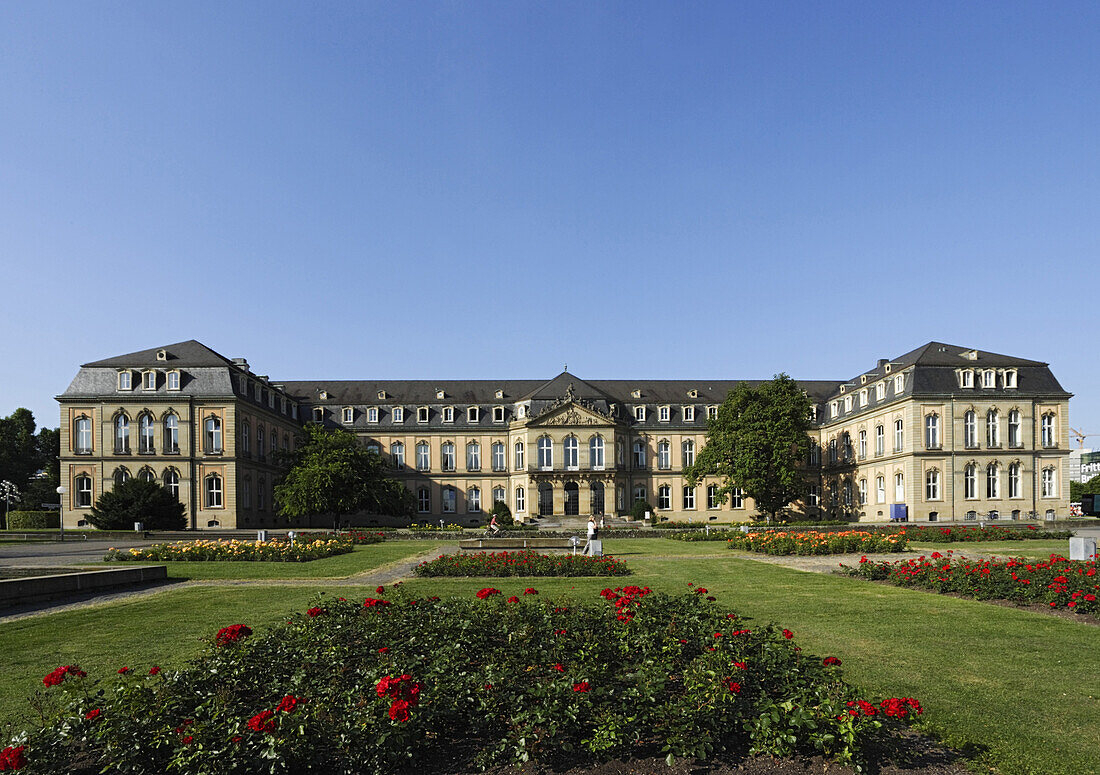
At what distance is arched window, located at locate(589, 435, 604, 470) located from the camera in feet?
212

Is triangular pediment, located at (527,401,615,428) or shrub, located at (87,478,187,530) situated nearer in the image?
shrub, located at (87,478,187,530)

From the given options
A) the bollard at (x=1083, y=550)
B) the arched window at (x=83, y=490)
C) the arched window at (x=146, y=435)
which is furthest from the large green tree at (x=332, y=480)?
the bollard at (x=1083, y=550)

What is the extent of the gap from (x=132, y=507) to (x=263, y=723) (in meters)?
47.4

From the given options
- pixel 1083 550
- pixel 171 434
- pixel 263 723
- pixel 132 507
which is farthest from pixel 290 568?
pixel 171 434

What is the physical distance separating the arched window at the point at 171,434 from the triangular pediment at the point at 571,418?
89.8 ft

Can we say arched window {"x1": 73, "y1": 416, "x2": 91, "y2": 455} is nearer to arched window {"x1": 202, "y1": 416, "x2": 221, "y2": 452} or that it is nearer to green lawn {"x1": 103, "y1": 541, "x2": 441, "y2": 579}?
arched window {"x1": 202, "y1": 416, "x2": 221, "y2": 452}

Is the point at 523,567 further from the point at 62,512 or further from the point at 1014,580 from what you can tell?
the point at 62,512

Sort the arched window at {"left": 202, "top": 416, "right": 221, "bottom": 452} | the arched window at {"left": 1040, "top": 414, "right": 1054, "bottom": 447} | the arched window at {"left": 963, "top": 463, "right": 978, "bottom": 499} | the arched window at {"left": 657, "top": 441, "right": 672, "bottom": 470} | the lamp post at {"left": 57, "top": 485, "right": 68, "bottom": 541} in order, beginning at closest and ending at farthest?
the lamp post at {"left": 57, "top": 485, "right": 68, "bottom": 541} < the arched window at {"left": 202, "top": 416, "right": 221, "bottom": 452} < the arched window at {"left": 963, "top": 463, "right": 978, "bottom": 499} < the arched window at {"left": 1040, "top": 414, "right": 1054, "bottom": 447} < the arched window at {"left": 657, "top": 441, "right": 672, "bottom": 470}

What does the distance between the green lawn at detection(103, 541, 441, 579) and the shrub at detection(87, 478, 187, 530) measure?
2375 cm

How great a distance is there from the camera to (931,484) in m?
54.0

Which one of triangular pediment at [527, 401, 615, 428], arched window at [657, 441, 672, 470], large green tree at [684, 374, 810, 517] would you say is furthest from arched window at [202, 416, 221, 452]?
arched window at [657, 441, 672, 470]

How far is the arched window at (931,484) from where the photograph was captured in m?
53.8

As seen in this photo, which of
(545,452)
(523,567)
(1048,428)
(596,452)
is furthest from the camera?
(545,452)

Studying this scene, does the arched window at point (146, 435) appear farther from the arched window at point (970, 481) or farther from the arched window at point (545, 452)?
the arched window at point (970, 481)
